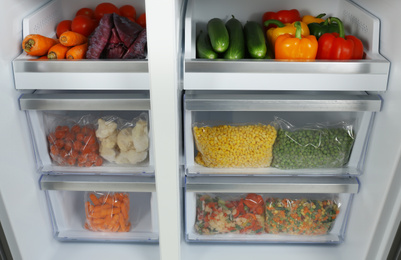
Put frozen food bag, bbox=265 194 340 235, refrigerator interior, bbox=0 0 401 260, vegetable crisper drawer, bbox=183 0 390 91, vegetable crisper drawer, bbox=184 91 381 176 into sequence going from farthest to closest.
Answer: frozen food bag, bbox=265 194 340 235
vegetable crisper drawer, bbox=184 91 381 176
vegetable crisper drawer, bbox=183 0 390 91
refrigerator interior, bbox=0 0 401 260

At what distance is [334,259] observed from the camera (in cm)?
133

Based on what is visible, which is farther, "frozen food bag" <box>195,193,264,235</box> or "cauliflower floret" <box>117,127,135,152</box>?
"frozen food bag" <box>195,193,264,235</box>

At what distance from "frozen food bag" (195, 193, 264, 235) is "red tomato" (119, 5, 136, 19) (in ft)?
2.05

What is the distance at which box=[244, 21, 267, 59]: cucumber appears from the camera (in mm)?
1147

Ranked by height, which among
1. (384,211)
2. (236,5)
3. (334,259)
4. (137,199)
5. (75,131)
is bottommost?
(334,259)

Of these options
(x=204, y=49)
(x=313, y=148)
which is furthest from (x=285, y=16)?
(x=313, y=148)

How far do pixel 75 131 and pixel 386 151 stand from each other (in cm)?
87

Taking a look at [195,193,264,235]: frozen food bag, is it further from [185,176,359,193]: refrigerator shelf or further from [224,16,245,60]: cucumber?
[224,16,245,60]: cucumber

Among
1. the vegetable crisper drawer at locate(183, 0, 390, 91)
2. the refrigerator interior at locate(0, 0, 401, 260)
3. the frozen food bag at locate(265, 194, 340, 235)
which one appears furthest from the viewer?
the frozen food bag at locate(265, 194, 340, 235)

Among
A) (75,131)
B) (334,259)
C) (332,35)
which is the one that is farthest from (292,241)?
(75,131)

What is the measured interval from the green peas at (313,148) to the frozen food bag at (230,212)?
174 mm

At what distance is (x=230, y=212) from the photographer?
4.33 feet

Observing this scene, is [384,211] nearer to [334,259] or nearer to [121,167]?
[334,259]

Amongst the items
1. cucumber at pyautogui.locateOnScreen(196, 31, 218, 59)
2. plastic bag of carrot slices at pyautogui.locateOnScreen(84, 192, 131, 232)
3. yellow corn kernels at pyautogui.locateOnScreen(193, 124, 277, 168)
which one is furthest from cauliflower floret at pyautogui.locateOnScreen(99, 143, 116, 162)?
cucumber at pyautogui.locateOnScreen(196, 31, 218, 59)
